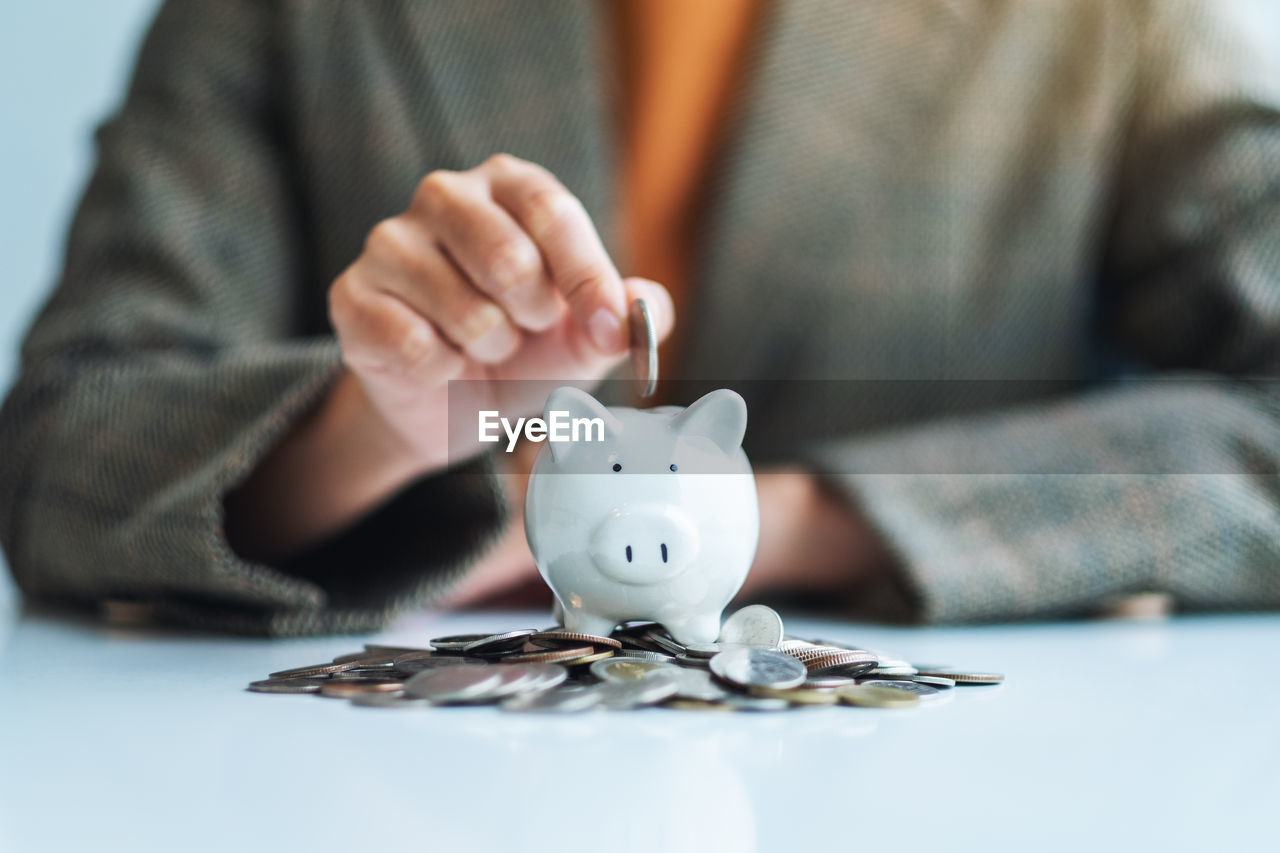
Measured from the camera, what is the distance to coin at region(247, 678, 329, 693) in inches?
24.5

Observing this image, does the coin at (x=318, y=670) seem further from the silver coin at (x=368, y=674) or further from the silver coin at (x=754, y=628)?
the silver coin at (x=754, y=628)

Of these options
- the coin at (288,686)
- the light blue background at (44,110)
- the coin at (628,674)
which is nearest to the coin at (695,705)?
the coin at (628,674)

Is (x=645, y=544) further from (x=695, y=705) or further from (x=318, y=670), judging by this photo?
(x=318, y=670)

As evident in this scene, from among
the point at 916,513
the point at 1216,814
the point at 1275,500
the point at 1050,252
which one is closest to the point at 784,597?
the point at 916,513

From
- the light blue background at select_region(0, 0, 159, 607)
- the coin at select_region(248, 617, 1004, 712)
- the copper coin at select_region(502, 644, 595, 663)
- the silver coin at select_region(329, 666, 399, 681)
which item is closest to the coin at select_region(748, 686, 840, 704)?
the coin at select_region(248, 617, 1004, 712)

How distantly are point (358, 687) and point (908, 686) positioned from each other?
0.33m

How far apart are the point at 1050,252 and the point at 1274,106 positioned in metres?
0.35

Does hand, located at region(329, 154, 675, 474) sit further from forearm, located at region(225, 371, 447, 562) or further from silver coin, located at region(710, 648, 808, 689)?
silver coin, located at region(710, 648, 808, 689)

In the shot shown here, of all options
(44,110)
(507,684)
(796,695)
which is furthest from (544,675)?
(44,110)

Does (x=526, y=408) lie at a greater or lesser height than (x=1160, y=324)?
lesser

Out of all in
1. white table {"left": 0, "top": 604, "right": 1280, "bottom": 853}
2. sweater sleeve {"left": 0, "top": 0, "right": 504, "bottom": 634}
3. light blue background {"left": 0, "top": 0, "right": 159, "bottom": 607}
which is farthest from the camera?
light blue background {"left": 0, "top": 0, "right": 159, "bottom": 607}

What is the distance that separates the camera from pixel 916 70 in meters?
1.43

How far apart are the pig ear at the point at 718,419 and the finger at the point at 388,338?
0.22 meters

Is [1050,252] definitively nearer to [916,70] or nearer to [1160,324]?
[1160,324]
